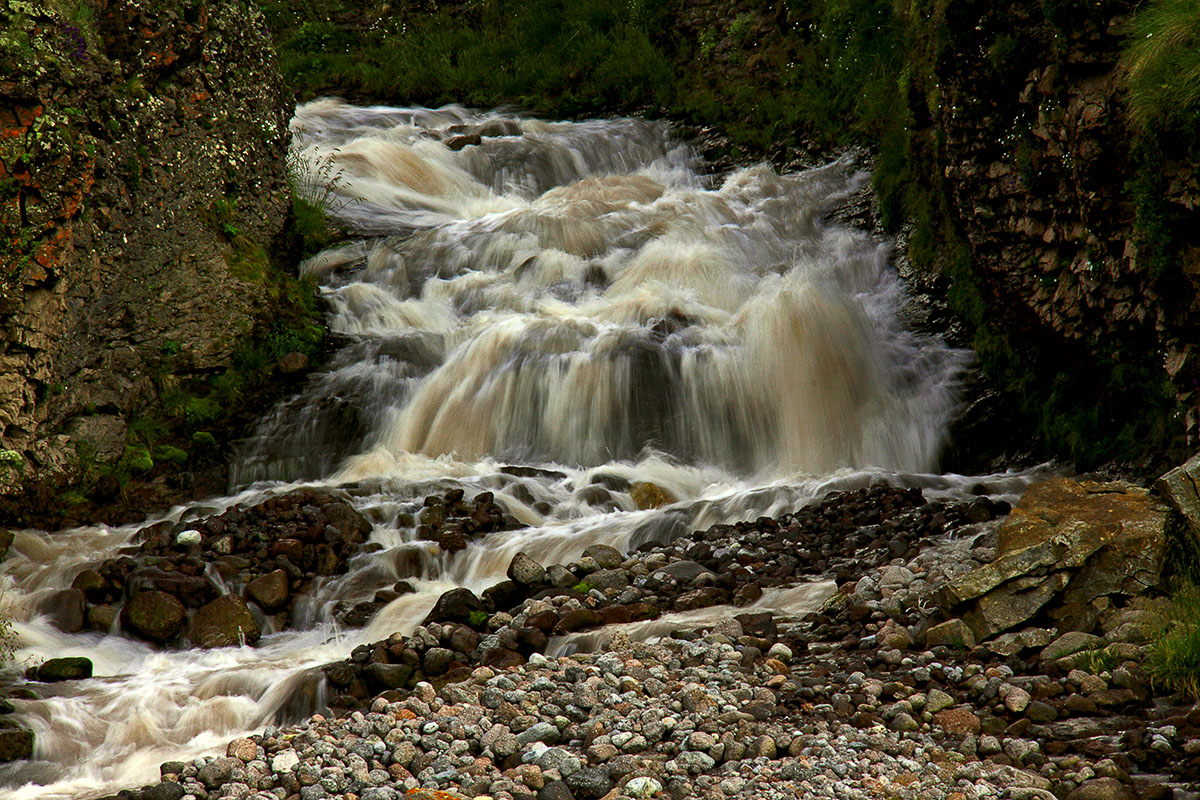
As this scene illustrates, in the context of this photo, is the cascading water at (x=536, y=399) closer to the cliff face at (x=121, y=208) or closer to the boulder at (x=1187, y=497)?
the cliff face at (x=121, y=208)

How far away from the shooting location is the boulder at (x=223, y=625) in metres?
6.30

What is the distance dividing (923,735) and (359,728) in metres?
2.52

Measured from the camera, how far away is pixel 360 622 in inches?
255

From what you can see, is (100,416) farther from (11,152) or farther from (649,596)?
(649,596)

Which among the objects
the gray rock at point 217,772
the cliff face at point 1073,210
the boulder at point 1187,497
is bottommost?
the gray rock at point 217,772

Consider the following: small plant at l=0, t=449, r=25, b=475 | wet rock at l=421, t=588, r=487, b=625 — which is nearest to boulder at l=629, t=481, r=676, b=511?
wet rock at l=421, t=588, r=487, b=625

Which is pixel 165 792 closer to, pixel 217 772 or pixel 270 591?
pixel 217 772

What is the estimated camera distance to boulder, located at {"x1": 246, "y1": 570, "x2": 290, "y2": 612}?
6.69 metres

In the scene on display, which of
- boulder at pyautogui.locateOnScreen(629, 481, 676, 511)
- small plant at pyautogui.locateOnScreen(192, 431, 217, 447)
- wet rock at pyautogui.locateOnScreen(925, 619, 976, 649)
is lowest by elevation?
wet rock at pyautogui.locateOnScreen(925, 619, 976, 649)

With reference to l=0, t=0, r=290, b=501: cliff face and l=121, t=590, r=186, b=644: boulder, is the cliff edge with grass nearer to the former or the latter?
l=0, t=0, r=290, b=501: cliff face

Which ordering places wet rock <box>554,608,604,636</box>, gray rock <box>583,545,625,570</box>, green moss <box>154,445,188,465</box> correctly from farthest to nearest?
1. green moss <box>154,445,188,465</box>
2. gray rock <box>583,545,625,570</box>
3. wet rock <box>554,608,604,636</box>

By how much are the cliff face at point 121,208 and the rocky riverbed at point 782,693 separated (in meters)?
4.07

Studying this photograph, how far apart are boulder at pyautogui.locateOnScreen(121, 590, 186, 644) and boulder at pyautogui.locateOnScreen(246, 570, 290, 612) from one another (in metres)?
0.46

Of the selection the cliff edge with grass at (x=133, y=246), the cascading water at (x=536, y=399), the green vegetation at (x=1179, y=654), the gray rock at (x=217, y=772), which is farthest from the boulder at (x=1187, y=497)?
the cliff edge with grass at (x=133, y=246)
